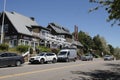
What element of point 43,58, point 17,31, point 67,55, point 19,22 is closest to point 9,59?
point 43,58

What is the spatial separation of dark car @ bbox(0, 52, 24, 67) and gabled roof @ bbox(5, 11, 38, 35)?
26986mm

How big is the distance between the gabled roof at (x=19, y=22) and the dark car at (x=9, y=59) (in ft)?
88.5

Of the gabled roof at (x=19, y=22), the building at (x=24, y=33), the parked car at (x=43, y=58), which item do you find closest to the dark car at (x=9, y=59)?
the parked car at (x=43, y=58)

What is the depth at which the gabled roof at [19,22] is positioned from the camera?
55.4 metres

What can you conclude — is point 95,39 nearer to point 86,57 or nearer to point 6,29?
point 86,57

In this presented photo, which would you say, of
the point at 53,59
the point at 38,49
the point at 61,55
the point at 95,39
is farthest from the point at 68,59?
the point at 95,39

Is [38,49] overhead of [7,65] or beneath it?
overhead

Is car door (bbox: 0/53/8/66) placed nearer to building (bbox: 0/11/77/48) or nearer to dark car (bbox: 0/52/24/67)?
dark car (bbox: 0/52/24/67)

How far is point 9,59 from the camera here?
1033 inches

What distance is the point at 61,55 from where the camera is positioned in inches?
1713

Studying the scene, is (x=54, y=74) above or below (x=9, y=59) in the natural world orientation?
below

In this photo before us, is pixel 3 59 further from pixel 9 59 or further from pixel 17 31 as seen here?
pixel 17 31

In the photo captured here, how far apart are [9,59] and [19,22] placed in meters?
32.5

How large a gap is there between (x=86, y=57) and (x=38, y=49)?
12.8m
